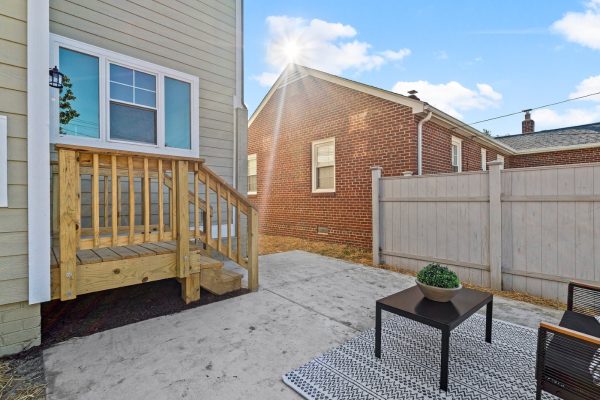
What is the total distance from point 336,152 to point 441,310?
6080mm

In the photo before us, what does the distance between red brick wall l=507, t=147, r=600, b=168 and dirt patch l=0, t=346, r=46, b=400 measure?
49.4 ft

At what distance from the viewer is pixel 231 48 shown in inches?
208

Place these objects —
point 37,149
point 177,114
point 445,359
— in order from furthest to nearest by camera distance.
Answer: point 177,114 < point 37,149 < point 445,359

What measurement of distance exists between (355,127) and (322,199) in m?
2.19

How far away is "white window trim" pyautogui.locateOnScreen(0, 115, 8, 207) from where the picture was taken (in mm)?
2207

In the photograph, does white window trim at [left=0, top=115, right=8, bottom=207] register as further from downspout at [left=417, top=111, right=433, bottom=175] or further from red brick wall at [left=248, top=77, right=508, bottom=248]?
downspout at [left=417, top=111, right=433, bottom=175]

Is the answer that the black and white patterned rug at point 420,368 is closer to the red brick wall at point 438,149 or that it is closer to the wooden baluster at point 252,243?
the wooden baluster at point 252,243

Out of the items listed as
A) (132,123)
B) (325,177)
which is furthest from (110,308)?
(325,177)

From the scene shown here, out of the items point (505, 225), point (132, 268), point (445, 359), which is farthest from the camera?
point (505, 225)

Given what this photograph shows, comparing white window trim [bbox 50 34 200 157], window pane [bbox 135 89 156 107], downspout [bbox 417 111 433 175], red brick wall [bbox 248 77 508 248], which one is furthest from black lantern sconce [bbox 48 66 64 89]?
downspout [bbox 417 111 433 175]

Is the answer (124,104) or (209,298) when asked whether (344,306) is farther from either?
(124,104)

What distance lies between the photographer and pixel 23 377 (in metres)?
2.05

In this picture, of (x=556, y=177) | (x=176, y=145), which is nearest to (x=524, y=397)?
(x=556, y=177)

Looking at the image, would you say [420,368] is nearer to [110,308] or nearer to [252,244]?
[252,244]
